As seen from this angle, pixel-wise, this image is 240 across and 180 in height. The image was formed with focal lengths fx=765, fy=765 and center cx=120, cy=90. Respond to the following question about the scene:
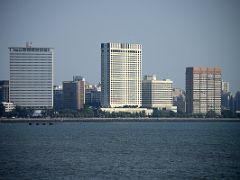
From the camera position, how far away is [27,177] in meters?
60.5

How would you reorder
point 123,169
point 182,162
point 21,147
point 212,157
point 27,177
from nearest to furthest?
point 27,177 → point 123,169 → point 182,162 → point 212,157 → point 21,147

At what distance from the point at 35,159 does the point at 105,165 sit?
887 centimetres

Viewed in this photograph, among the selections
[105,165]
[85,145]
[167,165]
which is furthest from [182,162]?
[85,145]

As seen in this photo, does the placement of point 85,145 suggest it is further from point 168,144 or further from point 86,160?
point 86,160

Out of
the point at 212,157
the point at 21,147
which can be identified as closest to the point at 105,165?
the point at 212,157

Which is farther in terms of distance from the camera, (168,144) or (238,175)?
(168,144)

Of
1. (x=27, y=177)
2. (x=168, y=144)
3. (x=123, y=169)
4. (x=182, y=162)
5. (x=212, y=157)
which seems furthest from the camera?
(x=168, y=144)

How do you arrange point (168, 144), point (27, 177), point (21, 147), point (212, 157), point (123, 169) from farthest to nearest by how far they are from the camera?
1. point (168, 144)
2. point (21, 147)
3. point (212, 157)
4. point (123, 169)
5. point (27, 177)

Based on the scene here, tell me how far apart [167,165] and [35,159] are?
13497 millimetres

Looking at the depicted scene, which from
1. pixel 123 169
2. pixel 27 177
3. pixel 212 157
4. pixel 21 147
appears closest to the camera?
pixel 27 177

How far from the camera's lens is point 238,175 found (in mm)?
62094

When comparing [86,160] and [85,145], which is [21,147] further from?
[86,160]

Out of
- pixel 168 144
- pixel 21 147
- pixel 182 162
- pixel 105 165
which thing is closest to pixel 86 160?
pixel 105 165

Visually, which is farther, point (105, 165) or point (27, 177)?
point (105, 165)
